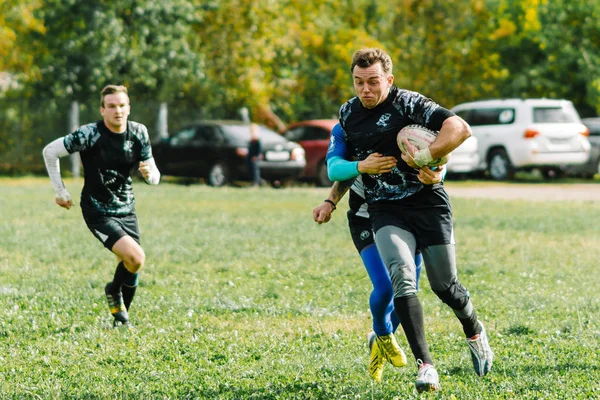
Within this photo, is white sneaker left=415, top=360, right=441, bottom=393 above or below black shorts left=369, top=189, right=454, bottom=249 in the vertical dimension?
below

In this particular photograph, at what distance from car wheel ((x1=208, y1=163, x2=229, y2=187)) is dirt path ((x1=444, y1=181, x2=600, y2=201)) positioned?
5.50m

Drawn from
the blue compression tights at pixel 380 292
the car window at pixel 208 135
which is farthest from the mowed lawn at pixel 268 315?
the car window at pixel 208 135

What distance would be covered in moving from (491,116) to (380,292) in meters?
20.6

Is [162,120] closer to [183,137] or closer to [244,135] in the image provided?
[183,137]

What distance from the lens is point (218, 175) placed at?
24.3 m

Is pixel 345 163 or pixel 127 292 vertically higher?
pixel 345 163

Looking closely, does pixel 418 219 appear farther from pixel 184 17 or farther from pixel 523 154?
pixel 184 17

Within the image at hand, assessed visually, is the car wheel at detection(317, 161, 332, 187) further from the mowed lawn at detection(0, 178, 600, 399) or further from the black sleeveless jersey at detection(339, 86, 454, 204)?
the black sleeveless jersey at detection(339, 86, 454, 204)

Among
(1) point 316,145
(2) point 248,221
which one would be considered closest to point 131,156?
(2) point 248,221

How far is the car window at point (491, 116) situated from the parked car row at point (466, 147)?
0.03m

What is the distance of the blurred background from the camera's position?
1073 inches

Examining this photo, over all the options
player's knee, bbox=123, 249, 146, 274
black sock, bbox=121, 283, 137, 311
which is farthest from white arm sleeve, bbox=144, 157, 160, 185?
black sock, bbox=121, 283, 137, 311

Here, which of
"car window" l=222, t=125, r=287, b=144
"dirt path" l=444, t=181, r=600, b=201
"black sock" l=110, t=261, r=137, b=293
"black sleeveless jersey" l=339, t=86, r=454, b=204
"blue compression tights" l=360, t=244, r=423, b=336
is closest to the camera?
"black sleeveless jersey" l=339, t=86, r=454, b=204

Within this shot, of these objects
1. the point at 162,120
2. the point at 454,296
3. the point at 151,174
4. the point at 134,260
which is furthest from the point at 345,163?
the point at 162,120
